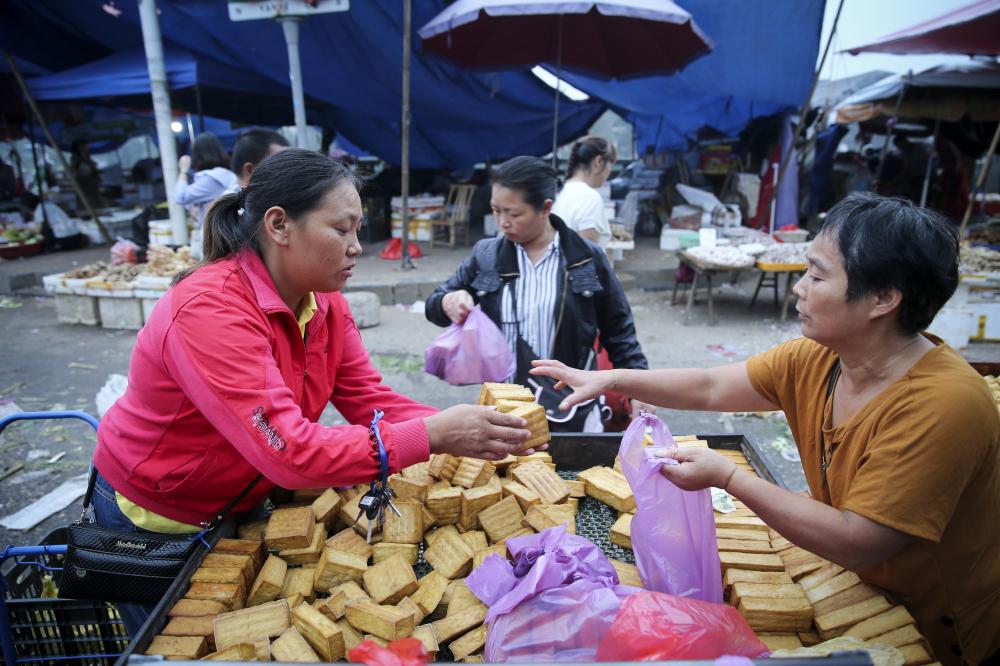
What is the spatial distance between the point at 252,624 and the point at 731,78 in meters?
10.9

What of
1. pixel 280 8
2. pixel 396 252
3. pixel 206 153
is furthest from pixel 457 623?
pixel 396 252

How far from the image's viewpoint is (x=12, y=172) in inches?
576

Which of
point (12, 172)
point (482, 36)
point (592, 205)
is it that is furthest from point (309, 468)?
point (12, 172)

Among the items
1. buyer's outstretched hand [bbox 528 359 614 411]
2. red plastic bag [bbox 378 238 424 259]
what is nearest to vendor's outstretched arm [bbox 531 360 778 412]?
buyer's outstretched hand [bbox 528 359 614 411]

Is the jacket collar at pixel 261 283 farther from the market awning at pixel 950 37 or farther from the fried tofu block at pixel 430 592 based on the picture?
the market awning at pixel 950 37

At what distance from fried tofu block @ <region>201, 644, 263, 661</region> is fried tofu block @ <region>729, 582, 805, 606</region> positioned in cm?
118

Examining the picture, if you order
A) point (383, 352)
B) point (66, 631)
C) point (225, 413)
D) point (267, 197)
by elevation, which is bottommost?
point (383, 352)

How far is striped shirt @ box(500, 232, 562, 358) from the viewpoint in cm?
313

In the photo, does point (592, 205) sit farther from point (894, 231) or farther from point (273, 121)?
point (273, 121)

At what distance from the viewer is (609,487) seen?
2.16 metres

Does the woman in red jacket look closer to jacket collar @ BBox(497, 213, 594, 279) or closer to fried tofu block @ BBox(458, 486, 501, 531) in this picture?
fried tofu block @ BBox(458, 486, 501, 531)

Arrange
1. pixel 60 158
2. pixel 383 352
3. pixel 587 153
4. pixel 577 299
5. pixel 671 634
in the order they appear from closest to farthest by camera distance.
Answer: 1. pixel 671 634
2. pixel 577 299
3. pixel 587 153
4. pixel 383 352
5. pixel 60 158

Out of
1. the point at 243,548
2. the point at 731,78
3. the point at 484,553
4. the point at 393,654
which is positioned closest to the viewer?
the point at 393,654

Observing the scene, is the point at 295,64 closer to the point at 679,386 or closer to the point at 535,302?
the point at 535,302
